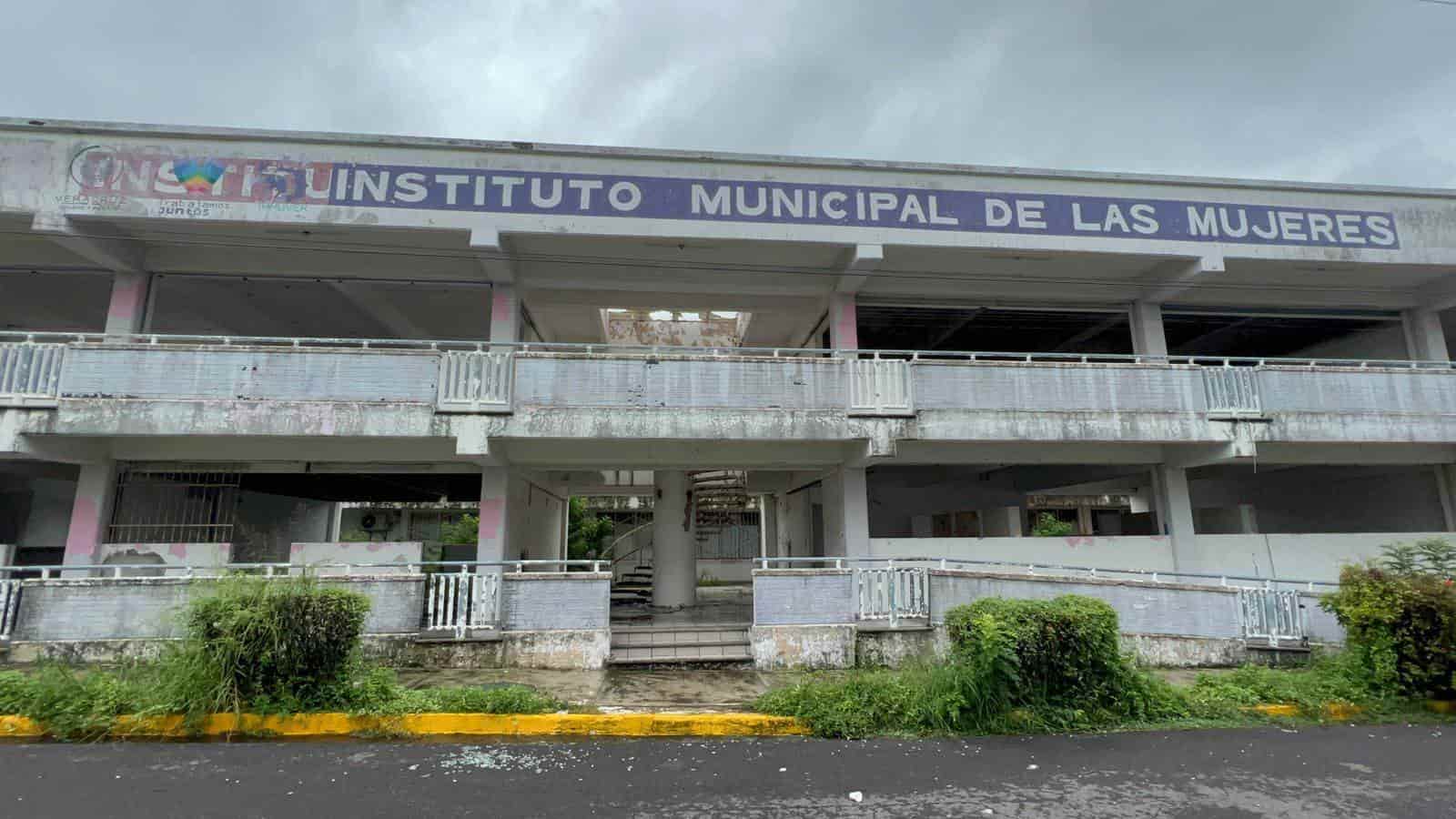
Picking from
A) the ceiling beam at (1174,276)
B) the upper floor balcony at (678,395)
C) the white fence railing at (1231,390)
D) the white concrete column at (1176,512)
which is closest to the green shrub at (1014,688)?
the upper floor balcony at (678,395)

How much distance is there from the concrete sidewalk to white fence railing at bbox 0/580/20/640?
5.10 meters

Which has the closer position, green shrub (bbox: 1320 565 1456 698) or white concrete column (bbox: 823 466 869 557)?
green shrub (bbox: 1320 565 1456 698)

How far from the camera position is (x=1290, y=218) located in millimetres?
12953

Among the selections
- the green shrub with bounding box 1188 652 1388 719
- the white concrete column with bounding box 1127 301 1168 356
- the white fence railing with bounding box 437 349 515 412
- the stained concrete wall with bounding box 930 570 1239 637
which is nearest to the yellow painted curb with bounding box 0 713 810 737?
the stained concrete wall with bounding box 930 570 1239 637

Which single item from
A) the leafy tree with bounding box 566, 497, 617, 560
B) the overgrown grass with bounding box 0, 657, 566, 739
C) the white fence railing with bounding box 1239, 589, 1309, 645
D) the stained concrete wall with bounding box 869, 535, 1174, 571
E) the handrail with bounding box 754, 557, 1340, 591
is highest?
the leafy tree with bounding box 566, 497, 617, 560

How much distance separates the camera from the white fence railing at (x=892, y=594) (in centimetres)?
978

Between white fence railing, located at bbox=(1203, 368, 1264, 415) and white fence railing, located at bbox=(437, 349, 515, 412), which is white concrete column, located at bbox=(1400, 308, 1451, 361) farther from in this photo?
white fence railing, located at bbox=(437, 349, 515, 412)

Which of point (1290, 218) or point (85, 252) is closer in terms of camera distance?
point (85, 252)

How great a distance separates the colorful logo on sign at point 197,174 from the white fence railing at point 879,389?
35.4ft

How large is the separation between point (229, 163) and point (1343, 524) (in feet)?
78.6

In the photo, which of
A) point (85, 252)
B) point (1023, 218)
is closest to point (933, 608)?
point (1023, 218)

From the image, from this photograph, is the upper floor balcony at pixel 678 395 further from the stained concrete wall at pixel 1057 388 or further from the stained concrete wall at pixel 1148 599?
the stained concrete wall at pixel 1148 599

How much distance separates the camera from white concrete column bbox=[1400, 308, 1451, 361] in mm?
13961

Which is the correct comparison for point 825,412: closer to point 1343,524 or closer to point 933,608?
point 933,608
